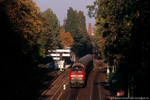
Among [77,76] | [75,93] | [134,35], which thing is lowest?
[75,93]

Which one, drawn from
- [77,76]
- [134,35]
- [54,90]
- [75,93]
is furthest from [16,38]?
[134,35]

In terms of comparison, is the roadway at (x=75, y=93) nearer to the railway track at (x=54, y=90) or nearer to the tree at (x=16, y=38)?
the railway track at (x=54, y=90)

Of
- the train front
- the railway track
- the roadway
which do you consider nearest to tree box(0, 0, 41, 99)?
the railway track

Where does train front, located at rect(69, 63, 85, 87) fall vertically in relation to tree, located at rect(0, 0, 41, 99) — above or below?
below

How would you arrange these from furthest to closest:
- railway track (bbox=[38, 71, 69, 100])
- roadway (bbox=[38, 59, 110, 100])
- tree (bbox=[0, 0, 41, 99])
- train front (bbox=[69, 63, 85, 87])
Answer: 1. train front (bbox=[69, 63, 85, 87])
2. railway track (bbox=[38, 71, 69, 100])
3. roadway (bbox=[38, 59, 110, 100])
4. tree (bbox=[0, 0, 41, 99])

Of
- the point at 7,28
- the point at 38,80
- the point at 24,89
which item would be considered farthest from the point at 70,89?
the point at 7,28

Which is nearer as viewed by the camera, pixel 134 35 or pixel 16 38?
pixel 134 35

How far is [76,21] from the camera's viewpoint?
11419cm

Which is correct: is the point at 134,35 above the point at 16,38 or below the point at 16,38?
below

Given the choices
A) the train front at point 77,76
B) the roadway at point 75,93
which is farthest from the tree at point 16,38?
the train front at point 77,76

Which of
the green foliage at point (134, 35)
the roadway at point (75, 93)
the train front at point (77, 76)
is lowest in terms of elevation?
the roadway at point (75, 93)

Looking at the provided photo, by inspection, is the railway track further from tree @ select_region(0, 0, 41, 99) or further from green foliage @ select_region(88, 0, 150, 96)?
green foliage @ select_region(88, 0, 150, 96)

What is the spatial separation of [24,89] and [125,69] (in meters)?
17.9

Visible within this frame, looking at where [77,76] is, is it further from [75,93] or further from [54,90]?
[54,90]
